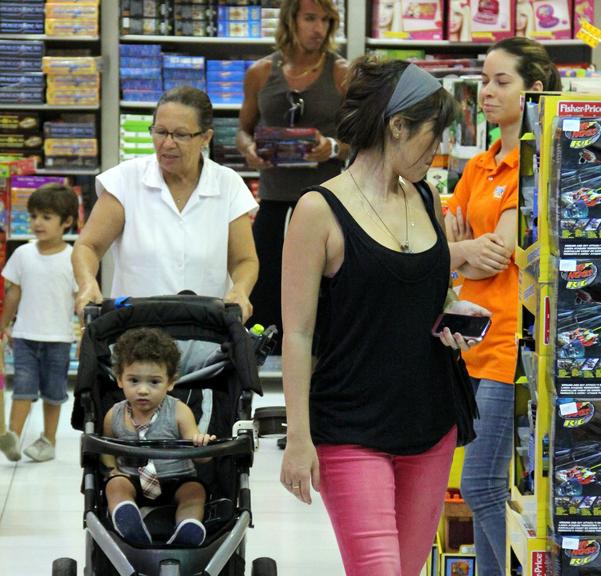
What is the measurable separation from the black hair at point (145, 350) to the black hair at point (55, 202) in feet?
9.21

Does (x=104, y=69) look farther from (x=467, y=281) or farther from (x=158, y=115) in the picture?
(x=467, y=281)

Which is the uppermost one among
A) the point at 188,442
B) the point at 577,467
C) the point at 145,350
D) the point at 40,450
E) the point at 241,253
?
the point at 241,253

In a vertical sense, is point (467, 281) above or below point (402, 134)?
below

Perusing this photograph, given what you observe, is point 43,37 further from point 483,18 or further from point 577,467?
point 577,467

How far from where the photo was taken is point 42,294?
611 cm

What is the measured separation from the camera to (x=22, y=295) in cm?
614

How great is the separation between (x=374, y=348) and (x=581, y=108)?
2.40ft

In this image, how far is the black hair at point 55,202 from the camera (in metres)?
6.07

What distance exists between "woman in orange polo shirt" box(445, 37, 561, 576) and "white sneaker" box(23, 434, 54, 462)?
9.75ft

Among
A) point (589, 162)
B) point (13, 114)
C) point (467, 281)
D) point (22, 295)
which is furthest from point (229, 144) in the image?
point (589, 162)

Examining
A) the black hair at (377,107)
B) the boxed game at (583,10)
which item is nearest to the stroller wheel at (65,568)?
the black hair at (377,107)

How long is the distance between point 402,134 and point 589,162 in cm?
46

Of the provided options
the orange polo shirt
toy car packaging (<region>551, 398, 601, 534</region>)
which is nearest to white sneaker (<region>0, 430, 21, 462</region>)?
the orange polo shirt

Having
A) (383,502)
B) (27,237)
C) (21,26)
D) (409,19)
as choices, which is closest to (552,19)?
(409,19)
